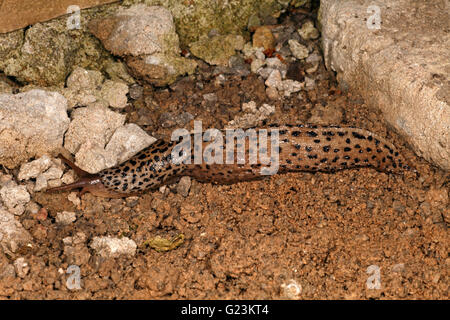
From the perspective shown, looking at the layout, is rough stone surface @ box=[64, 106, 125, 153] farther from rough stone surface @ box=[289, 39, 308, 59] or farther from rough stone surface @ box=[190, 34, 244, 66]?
rough stone surface @ box=[289, 39, 308, 59]

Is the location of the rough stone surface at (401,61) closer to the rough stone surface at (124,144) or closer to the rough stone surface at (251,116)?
the rough stone surface at (251,116)

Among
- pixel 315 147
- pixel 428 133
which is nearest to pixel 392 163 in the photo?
pixel 428 133

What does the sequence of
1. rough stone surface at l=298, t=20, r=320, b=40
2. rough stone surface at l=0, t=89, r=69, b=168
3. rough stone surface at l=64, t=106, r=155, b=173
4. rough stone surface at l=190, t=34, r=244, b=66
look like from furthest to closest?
rough stone surface at l=298, t=20, r=320, b=40
rough stone surface at l=190, t=34, r=244, b=66
rough stone surface at l=64, t=106, r=155, b=173
rough stone surface at l=0, t=89, r=69, b=168

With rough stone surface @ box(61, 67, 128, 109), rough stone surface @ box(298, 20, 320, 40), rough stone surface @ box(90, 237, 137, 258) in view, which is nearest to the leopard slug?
rough stone surface @ box(90, 237, 137, 258)

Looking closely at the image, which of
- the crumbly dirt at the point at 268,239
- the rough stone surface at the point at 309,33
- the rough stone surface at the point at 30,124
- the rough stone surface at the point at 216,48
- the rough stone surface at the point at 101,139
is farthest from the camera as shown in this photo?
the rough stone surface at the point at 309,33

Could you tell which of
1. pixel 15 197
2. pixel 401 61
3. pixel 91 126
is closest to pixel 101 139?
pixel 91 126

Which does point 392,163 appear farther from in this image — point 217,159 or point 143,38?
point 143,38

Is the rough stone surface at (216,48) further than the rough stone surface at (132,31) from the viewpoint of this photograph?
Yes

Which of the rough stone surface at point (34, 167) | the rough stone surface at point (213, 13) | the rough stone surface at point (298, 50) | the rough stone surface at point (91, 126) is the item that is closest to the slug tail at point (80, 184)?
the rough stone surface at point (34, 167)
